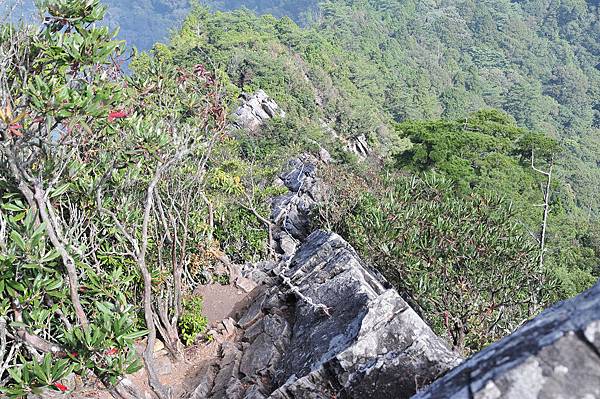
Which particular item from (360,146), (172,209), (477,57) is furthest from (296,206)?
(477,57)

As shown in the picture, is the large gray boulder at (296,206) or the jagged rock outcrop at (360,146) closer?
the large gray boulder at (296,206)

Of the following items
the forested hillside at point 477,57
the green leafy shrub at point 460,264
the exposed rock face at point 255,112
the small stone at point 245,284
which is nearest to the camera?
the green leafy shrub at point 460,264

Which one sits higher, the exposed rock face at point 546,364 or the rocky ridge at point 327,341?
the exposed rock face at point 546,364

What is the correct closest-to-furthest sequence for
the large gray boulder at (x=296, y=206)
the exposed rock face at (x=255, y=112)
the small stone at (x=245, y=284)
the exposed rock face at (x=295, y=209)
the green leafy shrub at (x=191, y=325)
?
1. the green leafy shrub at (x=191, y=325)
2. the small stone at (x=245, y=284)
3. the exposed rock face at (x=295, y=209)
4. the large gray boulder at (x=296, y=206)
5. the exposed rock face at (x=255, y=112)

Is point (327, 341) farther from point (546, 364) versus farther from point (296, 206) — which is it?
point (296, 206)

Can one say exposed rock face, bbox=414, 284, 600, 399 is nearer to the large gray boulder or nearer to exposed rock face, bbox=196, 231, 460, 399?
exposed rock face, bbox=196, 231, 460, 399

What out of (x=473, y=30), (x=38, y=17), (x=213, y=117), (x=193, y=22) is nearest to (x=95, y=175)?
(x=38, y=17)

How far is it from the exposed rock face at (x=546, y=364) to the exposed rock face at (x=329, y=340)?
231 cm

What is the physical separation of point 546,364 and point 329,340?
4.16 meters

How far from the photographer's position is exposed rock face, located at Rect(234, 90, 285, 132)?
32.7 meters

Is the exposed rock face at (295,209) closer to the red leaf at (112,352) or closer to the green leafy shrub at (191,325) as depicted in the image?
the green leafy shrub at (191,325)

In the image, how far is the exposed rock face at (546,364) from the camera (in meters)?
1.88

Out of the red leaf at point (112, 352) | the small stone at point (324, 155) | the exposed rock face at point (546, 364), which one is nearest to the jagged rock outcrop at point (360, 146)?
the small stone at point (324, 155)

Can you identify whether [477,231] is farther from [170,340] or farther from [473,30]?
[473,30]
